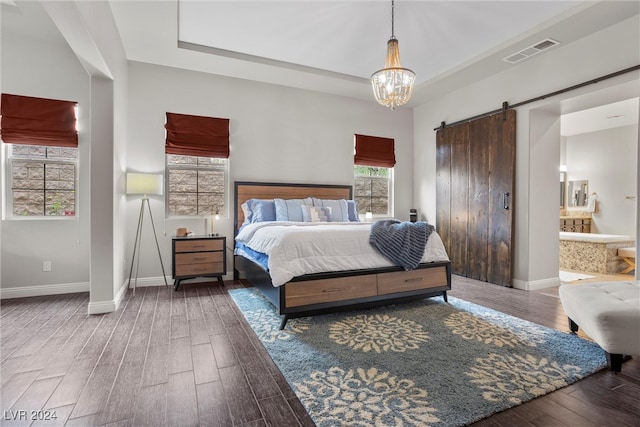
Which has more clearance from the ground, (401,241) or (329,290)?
(401,241)

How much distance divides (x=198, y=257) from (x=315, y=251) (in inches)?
76.3

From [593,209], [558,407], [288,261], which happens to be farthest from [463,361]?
[593,209]

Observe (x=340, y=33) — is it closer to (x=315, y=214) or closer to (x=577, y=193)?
(x=315, y=214)

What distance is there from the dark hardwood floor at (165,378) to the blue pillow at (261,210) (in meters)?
1.52

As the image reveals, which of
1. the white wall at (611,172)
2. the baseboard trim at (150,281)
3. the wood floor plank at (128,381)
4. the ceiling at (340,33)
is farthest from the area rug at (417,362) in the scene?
the white wall at (611,172)

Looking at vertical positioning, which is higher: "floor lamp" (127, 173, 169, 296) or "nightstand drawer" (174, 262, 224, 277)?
"floor lamp" (127, 173, 169, 296)

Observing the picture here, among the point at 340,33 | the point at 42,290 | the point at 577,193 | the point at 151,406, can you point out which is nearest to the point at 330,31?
the point at 340,33

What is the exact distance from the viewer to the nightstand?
3.90m

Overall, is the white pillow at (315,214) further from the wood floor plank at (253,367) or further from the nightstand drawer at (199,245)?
the wood floor plank at (253,367)

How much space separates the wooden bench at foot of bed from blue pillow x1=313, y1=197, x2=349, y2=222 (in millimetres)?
1497

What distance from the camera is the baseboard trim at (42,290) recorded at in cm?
354

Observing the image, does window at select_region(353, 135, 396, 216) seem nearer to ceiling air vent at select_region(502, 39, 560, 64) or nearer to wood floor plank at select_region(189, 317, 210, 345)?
ceiling air vent at select_region(502, 39, 560, 64)

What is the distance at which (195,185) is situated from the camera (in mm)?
4422

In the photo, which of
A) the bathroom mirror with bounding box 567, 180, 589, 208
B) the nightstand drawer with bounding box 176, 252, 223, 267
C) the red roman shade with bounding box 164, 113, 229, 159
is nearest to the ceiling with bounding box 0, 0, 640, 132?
the red roman shade with bounding box 164, 113, 229, 159
